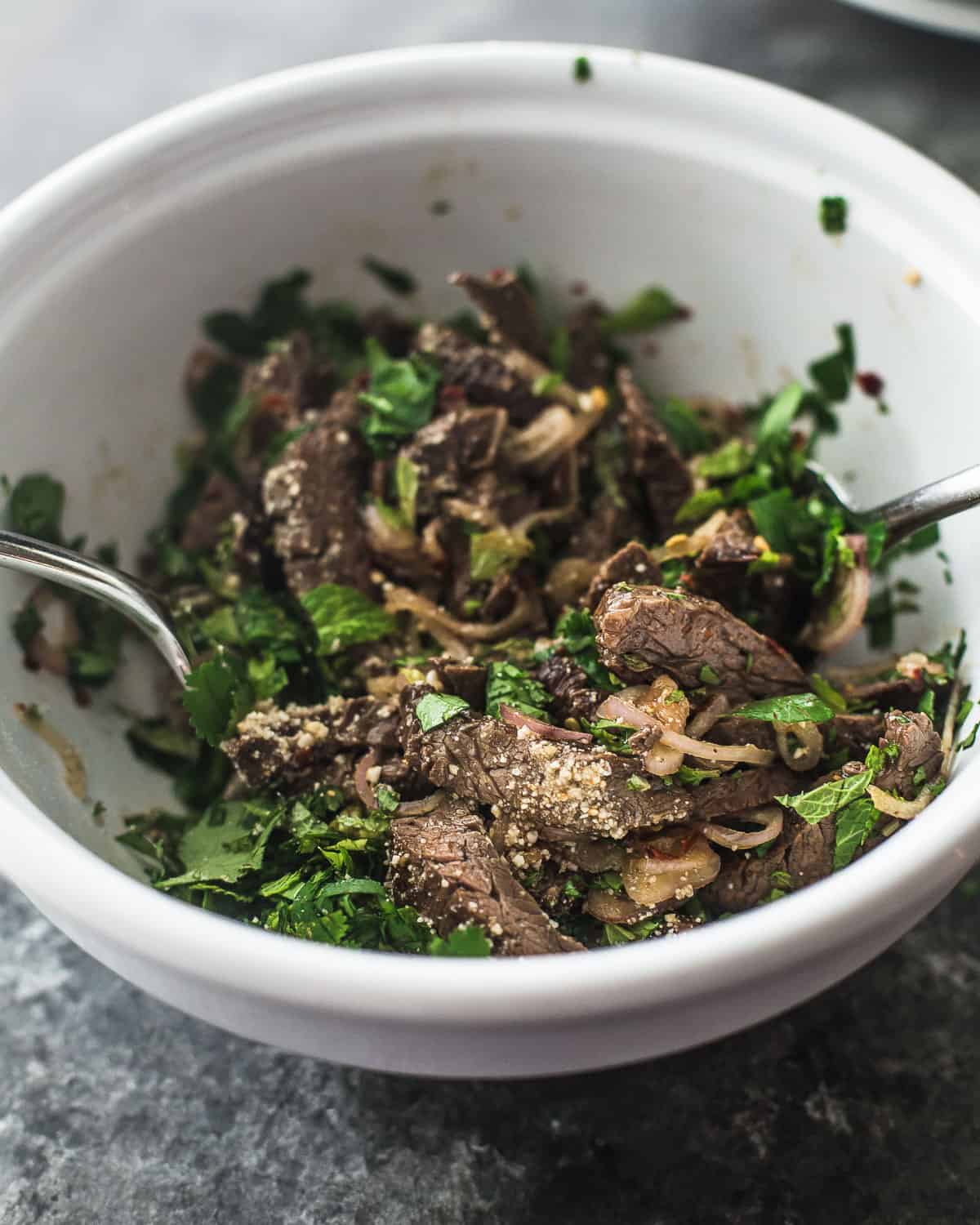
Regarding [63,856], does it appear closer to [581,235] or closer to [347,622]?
[347,622]

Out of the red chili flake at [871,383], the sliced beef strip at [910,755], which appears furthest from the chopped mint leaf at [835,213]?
the sliced beef strip at [910,755]

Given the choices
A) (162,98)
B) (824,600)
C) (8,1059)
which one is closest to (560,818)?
(824,600)

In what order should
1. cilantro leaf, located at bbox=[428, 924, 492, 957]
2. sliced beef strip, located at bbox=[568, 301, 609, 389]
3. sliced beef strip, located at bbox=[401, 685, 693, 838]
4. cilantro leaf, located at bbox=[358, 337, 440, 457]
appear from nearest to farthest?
1. cilantro leaf, located at bbox=[428, 924, 492, 957]
2. sliced beef strip, located at bbox=[401, 685, 693, 838]
3. cilantro leaf, located at bbox=[358, 337, 440, 457]
4. sliced beef strip, located at bbox=[568, 301, 609, 389]

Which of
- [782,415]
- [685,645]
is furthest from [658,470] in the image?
[685,645]

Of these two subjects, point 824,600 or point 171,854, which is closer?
point 171,854

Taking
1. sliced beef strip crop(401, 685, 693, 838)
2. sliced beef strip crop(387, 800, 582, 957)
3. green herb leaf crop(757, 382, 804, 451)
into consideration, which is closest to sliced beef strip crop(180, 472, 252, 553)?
sliced beef strip crop(401, 685, 693, 838)

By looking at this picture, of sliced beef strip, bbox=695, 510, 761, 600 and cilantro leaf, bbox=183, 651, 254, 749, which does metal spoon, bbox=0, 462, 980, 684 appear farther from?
sliced beef strip, bbox=695, 510, 761, 600
